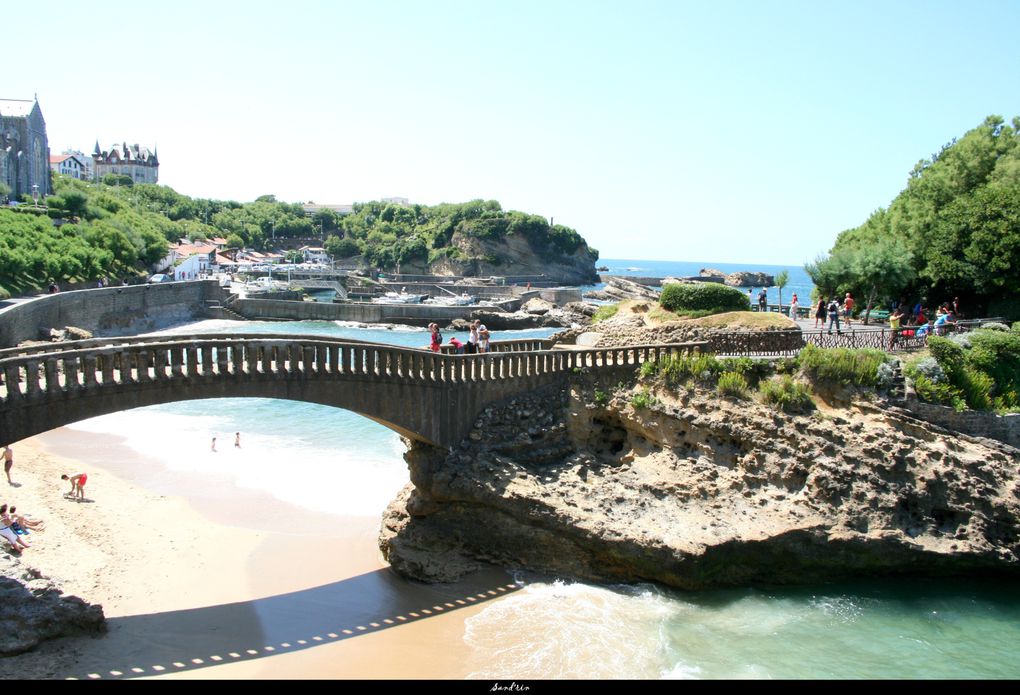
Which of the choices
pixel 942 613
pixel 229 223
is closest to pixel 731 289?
pixel 942 613

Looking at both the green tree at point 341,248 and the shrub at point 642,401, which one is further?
the green tree at point 341,248

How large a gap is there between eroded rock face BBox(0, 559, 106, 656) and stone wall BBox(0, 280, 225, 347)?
2596 centimetres

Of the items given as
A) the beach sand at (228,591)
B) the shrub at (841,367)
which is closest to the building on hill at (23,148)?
the beach sand at (228,591)

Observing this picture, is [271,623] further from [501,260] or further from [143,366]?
[501,260]

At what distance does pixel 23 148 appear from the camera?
308 ft

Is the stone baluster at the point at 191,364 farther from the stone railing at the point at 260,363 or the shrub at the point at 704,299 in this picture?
the shrub at the point at 704,299

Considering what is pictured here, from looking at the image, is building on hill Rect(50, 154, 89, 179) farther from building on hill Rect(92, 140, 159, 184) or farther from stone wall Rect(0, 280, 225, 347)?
stone wall Rect(0, 280, 225, 347)

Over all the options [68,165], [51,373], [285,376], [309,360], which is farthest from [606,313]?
[68,165]

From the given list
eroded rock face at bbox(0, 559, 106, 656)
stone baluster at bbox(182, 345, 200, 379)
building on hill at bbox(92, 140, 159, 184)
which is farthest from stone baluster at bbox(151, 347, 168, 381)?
building on hill at bbox(92, 140, 159, 184)

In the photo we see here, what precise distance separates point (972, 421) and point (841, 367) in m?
3.58

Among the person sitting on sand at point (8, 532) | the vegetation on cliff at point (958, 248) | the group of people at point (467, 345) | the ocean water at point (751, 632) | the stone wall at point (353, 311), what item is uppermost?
the vegetation on cliff at point (958, 248)

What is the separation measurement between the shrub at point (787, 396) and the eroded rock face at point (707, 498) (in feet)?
1.01

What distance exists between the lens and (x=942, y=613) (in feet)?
53.5

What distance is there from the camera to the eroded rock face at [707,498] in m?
16.4
